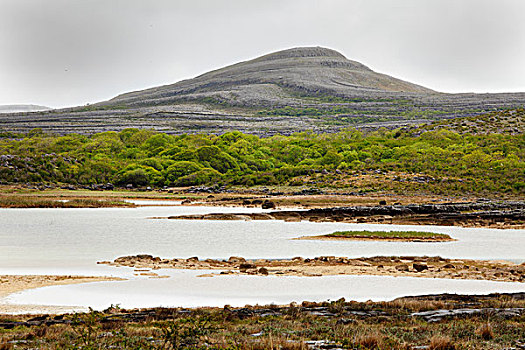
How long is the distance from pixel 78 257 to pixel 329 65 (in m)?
173

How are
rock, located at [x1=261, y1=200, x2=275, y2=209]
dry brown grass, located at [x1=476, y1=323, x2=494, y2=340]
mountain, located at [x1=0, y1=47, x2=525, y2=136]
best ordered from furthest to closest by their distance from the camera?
mountain, located at [x1=0, y1=47, x2=525, y2=136] < rock, located at [x1=261, y1=200, x2=275, y2=209] < dry brown grass, located at [x1=476, y1=323, x2=494, y2=340]

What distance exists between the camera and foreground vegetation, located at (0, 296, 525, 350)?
839 cm

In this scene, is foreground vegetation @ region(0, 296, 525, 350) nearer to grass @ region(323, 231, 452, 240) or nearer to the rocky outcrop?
grass @ region(323, 231, 452, 240)

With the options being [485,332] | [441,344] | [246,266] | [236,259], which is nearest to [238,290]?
[246,266]

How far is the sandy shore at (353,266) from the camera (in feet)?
55.2

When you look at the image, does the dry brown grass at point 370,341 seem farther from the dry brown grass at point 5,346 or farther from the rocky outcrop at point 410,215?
the rocky outcrop at point 410,215

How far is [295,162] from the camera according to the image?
73.7 meters

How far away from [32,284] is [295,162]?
59.9 meters

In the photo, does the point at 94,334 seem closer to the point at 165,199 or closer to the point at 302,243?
the point at 302,243

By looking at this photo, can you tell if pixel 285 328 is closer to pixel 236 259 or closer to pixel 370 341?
pixel 370 341

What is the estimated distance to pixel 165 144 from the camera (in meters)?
81.8

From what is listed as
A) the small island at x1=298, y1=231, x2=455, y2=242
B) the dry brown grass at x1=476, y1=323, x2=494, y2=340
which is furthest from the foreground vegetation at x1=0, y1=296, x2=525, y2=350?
the small island at x1=298, y1=231, x2=455, y2=242

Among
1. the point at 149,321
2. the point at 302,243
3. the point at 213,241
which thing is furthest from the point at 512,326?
the point at 213,241

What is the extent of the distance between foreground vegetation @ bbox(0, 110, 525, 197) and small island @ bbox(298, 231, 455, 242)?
76.0ft
